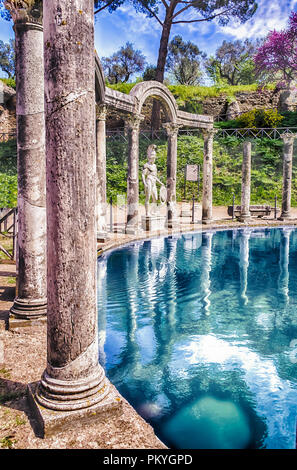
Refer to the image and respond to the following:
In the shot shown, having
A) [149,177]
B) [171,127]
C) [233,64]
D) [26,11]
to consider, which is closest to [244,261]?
[149,177]

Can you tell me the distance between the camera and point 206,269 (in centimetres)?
891

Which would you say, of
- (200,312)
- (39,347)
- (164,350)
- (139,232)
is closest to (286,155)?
(139,232)

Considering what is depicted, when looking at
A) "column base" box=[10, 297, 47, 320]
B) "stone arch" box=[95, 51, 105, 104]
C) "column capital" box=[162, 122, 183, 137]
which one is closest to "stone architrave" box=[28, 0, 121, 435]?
"column base" box=[10, 297, 47, 320]

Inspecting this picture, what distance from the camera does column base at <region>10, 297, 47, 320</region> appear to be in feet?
14.6

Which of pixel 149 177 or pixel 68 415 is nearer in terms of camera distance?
pixel 68 415

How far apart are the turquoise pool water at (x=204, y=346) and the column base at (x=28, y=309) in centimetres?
91

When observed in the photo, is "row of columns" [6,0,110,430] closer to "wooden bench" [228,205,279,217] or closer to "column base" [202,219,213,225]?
"column base" [202,219,213,225]

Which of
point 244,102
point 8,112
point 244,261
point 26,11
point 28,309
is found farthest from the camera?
point 244,102

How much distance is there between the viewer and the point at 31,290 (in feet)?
14.8

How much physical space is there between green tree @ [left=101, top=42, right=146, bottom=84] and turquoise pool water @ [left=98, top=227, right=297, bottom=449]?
35.0 m

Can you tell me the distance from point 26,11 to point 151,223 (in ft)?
33.4

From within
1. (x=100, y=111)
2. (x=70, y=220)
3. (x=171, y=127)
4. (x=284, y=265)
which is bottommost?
(x=284, y=265)

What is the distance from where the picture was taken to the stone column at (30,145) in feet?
14.2

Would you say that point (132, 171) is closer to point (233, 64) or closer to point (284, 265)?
point (284, 265)
